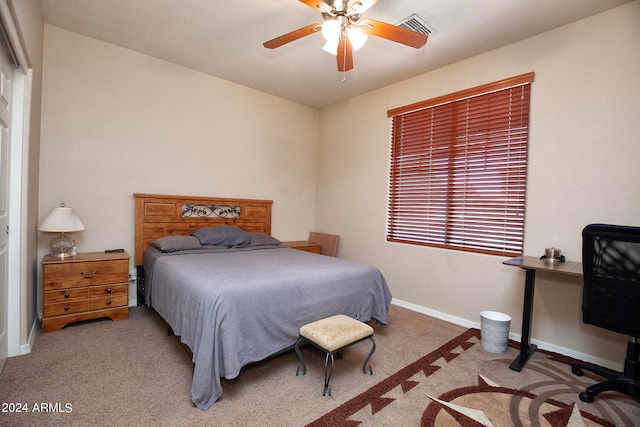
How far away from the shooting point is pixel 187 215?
379 centimetres

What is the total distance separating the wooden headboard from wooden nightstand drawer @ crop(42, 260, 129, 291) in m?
0.45

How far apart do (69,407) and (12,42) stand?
87.2 inches

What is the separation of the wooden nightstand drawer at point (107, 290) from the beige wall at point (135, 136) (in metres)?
0.59

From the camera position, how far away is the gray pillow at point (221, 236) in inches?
137

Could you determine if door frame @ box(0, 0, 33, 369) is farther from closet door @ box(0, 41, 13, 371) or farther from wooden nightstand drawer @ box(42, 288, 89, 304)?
wooden nightstand drawer @ box(42, 288, 89, 304)

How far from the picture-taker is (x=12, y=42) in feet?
6.01

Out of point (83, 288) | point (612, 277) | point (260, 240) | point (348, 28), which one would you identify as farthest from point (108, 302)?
point (612, 277)

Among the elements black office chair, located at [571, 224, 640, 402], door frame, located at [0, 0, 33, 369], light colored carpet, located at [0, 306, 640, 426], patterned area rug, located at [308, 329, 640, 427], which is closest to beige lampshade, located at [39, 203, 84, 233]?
door frame, located at [0, 0, 33, 369]

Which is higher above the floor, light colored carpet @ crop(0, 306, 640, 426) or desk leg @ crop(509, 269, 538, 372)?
desk leg @ crop(509, 269, 538, 372)

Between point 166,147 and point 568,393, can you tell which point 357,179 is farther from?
point 568,393

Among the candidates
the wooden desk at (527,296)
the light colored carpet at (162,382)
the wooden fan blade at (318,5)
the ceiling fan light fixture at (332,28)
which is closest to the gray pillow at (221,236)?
the light colored carpet at (162,382)

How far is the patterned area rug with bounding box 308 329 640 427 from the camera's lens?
1715 millimetres

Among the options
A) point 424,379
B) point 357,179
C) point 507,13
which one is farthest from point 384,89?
point 424,379

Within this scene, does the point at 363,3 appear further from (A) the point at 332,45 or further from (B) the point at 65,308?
(B) the point at 65,308
